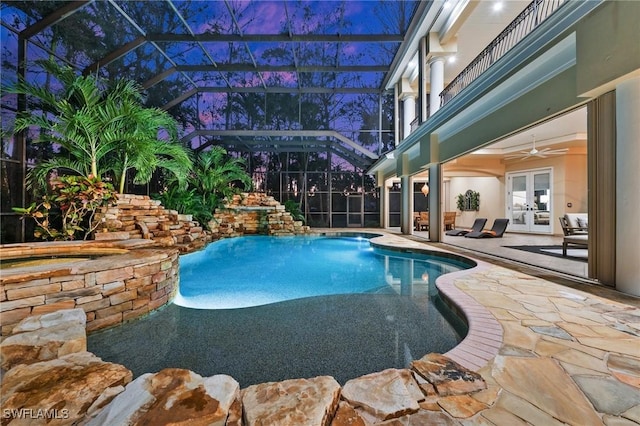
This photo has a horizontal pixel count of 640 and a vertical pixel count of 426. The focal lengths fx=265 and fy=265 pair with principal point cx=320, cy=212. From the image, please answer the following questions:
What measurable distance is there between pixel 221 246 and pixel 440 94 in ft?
27.0

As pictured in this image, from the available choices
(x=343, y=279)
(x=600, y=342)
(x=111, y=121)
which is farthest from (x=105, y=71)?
(x=600, y=342)

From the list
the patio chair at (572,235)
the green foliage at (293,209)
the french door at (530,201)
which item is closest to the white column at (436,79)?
the patio chair at (572,235)

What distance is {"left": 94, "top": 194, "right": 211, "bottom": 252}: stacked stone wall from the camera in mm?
5633

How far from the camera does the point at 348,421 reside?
1.23m

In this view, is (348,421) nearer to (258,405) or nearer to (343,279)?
(258,405)

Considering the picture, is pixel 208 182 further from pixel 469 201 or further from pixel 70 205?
pixel 469 201

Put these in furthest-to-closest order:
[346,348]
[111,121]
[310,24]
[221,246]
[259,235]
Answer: [259,235] < [221,246] < [310,24] < [111,121] < [346,348]

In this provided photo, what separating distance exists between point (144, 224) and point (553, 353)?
7.36 meters

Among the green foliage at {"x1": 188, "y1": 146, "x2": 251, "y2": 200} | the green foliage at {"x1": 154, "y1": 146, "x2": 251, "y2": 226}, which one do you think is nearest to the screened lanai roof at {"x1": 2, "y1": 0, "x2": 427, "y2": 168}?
the green foliage at {"x1": 188, "y1": 146, "x2": 251, "y2": 200}

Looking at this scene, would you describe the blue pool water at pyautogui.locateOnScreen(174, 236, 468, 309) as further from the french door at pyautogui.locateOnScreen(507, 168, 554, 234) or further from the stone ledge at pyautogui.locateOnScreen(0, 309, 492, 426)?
the french door at pyautogui.locateOnScreen(507, 168, 554, 234)

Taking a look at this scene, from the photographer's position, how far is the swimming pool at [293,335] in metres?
1.97

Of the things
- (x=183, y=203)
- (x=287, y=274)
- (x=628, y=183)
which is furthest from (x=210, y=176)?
(x=628, y=183)

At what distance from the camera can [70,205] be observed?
5.11m

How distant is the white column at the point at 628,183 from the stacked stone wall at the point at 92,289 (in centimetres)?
535
